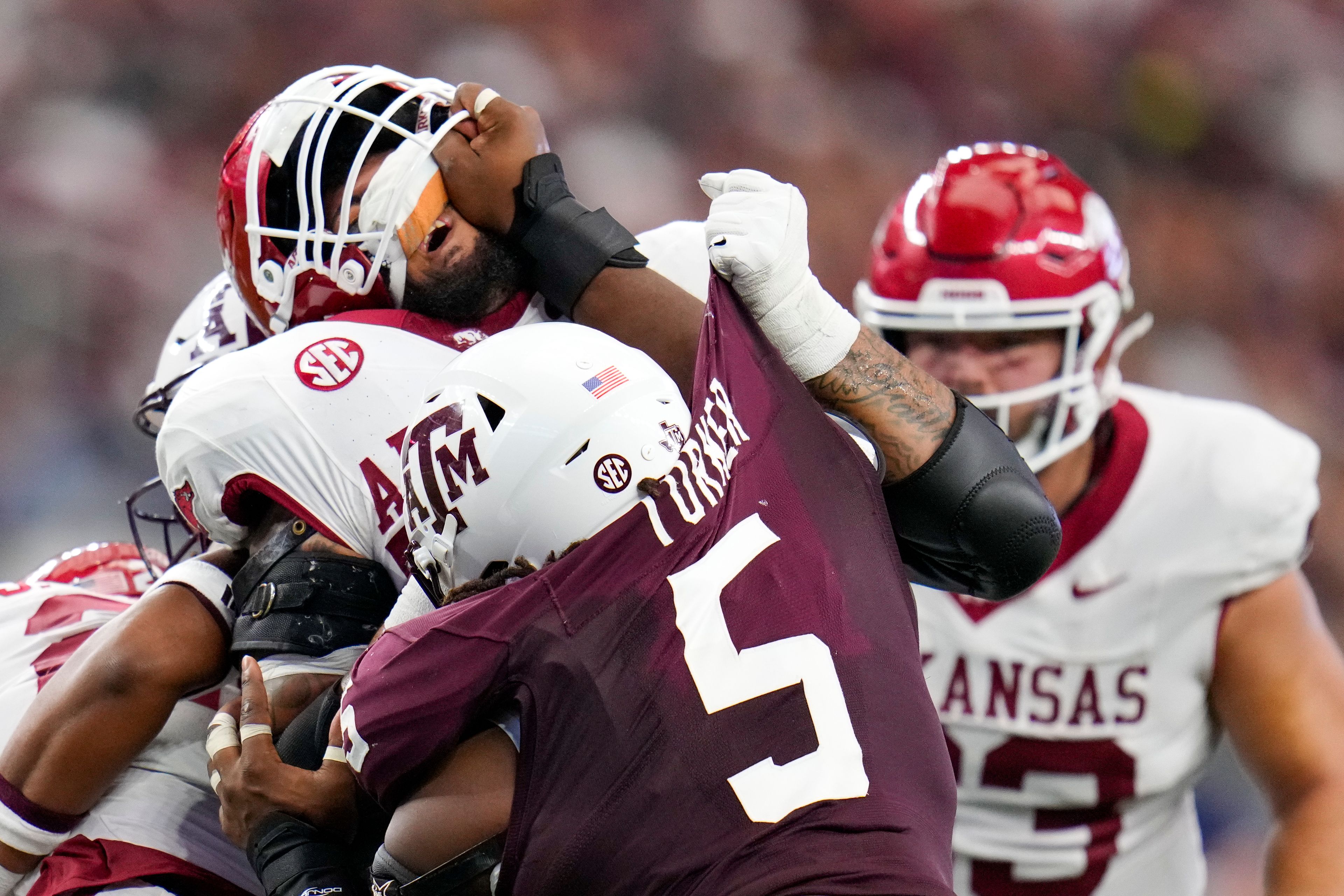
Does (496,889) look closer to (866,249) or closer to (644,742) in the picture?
(644,742)

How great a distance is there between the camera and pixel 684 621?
1.36 meters

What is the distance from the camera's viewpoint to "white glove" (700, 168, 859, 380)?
1.64 metres

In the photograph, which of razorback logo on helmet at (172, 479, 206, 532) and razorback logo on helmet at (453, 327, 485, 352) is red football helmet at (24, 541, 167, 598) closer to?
razorback logo on helmet at (172, 479, 206, 532)

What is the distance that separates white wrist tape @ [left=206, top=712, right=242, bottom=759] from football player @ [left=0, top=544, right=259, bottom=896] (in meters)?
0.21

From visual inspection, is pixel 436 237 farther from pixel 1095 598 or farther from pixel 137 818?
pixel 1095 598

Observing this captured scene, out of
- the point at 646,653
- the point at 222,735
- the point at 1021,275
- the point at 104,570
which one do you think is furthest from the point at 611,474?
the point at 1021,275

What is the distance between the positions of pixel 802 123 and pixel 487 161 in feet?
10.1

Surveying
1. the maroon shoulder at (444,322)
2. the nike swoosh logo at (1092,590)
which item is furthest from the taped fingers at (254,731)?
the nike swoosh logo at (1092,590)

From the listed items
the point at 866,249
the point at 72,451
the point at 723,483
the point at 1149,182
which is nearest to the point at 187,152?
the point at 72,451

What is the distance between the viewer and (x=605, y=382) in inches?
58.1

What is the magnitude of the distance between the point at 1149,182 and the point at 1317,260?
0.57 meters

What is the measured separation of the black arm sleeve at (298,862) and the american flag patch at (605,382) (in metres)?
0.57

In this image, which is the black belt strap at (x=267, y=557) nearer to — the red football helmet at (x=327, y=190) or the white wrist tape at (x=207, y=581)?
the white wrist tape at (x=207, y=581)

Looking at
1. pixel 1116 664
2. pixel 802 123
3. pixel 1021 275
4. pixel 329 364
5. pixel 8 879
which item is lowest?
pixel 1116 664
